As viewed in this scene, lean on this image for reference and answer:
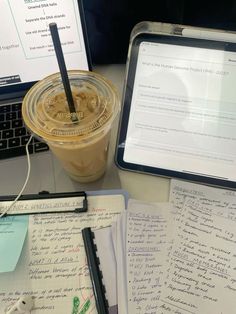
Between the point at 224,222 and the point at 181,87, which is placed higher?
the point at 181,87

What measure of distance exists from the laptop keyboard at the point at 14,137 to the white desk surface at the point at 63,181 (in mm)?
12

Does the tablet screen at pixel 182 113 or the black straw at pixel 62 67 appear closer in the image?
the black straw at pixel 62 67

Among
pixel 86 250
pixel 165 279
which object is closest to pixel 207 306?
pixel 165 279

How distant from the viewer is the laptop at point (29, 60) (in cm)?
52

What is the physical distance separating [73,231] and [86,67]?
11.3 inches

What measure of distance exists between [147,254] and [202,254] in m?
0.07

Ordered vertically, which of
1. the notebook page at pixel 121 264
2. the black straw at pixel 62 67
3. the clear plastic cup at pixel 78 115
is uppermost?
the black straw at pixel 62 67

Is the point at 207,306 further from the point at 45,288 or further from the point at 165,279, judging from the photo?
the point at 45,288

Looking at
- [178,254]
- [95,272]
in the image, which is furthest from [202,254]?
[95,272]

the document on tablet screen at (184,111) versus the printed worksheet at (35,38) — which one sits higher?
the printed worksheet at (35,38)

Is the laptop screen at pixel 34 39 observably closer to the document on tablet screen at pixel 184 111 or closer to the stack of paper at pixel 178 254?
the document on tablet screen at pixel 184 111

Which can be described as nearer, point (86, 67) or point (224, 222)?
point (224, 222)

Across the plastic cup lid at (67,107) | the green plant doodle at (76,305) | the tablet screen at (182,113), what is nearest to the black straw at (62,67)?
the plastic cup lid at (67,107)

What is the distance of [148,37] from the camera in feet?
1.72
